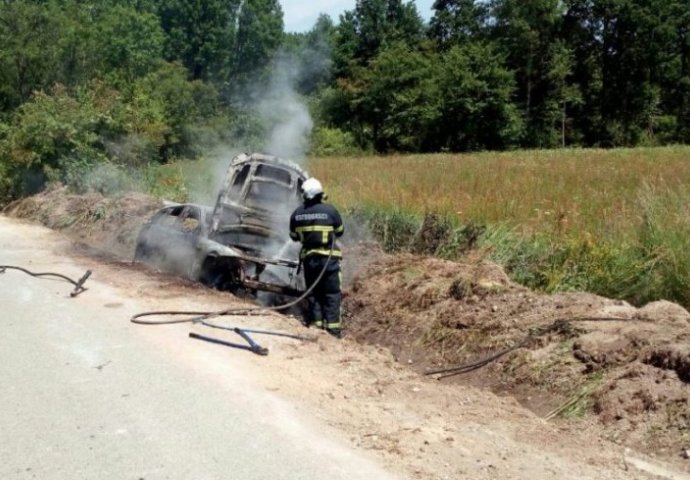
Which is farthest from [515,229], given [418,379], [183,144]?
[183,144]

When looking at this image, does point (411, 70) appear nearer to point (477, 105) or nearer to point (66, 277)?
point (477, 105)

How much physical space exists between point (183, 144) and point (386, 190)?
28943 millimetres

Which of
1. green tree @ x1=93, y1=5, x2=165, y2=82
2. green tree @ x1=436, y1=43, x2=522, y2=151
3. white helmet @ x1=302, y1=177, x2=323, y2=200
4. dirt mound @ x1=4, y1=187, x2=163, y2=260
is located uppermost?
green tree @ x1=93, y1=5, x2=165, y2=82

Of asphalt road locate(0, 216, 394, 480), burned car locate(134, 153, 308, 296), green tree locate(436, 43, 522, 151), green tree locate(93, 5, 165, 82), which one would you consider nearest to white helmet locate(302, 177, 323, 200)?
burned car locate(134, 153, 308, 296)

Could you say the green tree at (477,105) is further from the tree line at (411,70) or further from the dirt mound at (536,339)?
the dirt mound at (536,339)

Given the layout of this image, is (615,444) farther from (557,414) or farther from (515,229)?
(515,229)

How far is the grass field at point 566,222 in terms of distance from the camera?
7.86 m

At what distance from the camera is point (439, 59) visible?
60.1 metres

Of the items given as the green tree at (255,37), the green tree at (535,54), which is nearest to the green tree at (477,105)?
the green tree at (535,54)

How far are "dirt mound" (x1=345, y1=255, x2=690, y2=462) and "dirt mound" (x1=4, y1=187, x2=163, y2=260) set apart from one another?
8142mm

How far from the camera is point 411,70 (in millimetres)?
Result: 56781

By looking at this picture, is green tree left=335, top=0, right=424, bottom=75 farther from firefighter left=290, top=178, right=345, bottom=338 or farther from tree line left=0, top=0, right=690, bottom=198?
firefighter left=290, top=178, right=345, bottom=338

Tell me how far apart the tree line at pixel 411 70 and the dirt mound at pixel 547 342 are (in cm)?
2475

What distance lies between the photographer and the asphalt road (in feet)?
14.5
